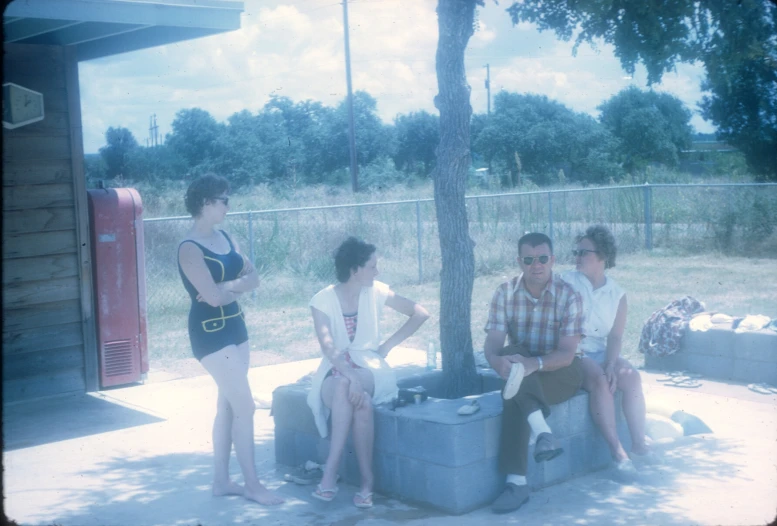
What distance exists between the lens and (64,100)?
24.4 feet

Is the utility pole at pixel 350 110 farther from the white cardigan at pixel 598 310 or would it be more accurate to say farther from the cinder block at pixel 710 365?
the white cardigan at pixel 598 310

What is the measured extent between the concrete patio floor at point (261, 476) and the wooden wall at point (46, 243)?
0.39m

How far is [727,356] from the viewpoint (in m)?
7.48

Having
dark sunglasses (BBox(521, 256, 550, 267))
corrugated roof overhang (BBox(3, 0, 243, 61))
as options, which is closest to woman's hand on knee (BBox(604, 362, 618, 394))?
dark sunglasses (BBox(521, 256, 550, 267))

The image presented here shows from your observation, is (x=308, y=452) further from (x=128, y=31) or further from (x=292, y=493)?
(x=128, y=31)

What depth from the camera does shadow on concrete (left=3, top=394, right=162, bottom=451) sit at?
20.5 feet

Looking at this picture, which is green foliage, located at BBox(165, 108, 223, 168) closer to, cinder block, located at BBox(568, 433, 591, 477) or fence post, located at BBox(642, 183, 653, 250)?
fence post, located at BBox(642, 183, 653, 250)

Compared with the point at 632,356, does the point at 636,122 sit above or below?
above

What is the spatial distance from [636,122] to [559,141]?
4.48 meters

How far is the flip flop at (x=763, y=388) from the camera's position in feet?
22.8

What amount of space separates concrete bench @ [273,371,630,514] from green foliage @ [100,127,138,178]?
109 ft

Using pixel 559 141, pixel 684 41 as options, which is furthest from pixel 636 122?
pixel 684 41

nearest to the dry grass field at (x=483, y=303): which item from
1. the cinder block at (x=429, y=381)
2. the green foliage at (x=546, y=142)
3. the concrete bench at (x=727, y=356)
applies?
the concrete bench at (x=727, y=356)

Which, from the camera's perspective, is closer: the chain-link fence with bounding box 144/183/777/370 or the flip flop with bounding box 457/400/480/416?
the flip flop with bounding box 457/400/480/416
